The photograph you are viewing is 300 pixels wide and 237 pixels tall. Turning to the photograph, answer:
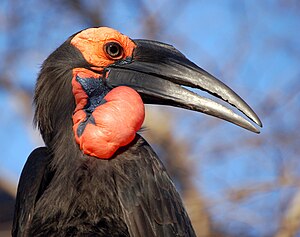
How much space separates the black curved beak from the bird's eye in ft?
0.11

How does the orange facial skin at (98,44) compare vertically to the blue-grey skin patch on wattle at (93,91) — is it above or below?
above

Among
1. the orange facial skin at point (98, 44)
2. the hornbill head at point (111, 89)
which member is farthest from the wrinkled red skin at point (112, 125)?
the orange facial skin at point (98, 44)

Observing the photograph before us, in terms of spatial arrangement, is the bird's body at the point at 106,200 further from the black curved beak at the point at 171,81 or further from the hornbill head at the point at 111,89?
the black curved beak at the point at 171,81

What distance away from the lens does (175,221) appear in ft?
12.5

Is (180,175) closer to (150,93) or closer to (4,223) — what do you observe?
(4,223)

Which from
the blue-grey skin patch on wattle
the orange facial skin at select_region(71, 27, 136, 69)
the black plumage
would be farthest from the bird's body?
the orange facial skin at select_region(71, 27, 136, 69)

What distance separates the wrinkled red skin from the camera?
3.86 metres

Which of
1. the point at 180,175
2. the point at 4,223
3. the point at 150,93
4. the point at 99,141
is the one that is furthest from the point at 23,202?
the point at 180,175

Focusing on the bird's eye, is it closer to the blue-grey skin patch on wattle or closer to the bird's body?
the blue-grey skin patch on wattle

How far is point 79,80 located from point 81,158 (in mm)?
332

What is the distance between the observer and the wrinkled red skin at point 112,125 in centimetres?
386

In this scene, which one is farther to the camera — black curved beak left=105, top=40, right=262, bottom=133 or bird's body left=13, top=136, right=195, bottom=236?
black curved beak left=105, top=40, right=262, bottom=133

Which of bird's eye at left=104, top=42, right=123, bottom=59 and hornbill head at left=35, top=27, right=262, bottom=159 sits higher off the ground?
bird's eye at left=104, top=42, right=123, bottom=59

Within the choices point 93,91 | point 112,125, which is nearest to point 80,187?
point 112,125
